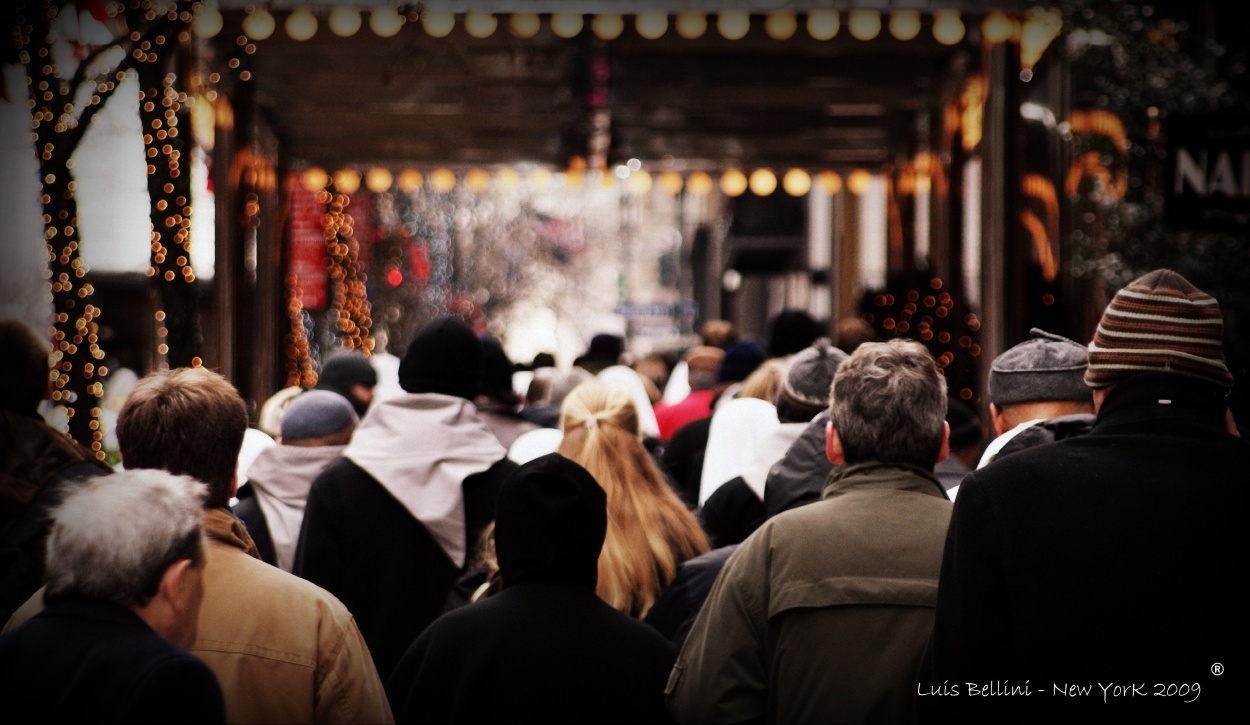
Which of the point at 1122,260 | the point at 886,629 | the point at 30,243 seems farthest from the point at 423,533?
the point at 1122,260

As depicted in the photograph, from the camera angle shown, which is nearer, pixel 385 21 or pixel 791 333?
pixel 791 333

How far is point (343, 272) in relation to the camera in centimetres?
2209

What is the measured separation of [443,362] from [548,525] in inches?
94.4

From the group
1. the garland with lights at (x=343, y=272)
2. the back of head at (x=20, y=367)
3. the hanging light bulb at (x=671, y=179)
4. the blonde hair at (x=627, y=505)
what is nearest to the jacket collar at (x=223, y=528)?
the blonde hair at (x=627, y=505)

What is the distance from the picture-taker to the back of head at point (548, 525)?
3.54 meters

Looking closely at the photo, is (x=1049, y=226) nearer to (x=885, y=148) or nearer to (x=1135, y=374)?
(x=885, y=148)

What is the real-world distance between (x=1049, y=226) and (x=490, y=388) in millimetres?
7194

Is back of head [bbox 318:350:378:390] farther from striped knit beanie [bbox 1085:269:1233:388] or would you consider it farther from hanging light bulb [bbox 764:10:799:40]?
striped knit beanie [bbox 1085:269:1233:388]

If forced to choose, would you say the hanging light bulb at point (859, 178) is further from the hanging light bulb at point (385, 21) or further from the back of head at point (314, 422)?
the back of head at point (314, 422)

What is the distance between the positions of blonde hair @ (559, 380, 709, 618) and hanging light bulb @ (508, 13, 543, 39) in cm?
760

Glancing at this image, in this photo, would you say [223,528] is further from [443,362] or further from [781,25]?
[781,25]

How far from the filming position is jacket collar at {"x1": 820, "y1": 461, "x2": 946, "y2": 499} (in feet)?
12.0

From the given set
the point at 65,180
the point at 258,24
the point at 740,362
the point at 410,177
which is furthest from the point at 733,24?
the point at 410,177

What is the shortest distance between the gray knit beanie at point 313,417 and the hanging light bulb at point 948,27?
796cm
